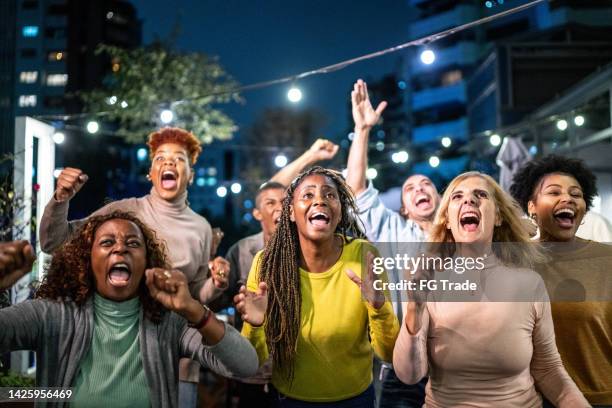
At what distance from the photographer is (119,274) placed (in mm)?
2377

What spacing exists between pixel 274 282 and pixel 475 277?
0.88 meters

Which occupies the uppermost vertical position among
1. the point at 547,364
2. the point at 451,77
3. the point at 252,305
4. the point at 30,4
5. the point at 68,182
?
the point at 30,4

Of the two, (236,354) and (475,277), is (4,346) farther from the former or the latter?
(475,277)

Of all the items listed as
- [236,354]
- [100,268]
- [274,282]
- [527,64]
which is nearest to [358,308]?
[274,282]

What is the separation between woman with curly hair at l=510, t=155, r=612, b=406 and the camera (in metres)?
2.55

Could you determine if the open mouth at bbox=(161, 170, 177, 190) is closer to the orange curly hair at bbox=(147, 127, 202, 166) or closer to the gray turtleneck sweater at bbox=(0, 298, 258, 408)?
the orange curly hair at bbox=(147, 127, 202, 166)

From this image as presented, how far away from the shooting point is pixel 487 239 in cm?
250

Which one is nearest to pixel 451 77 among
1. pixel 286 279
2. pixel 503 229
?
pixel 503 229

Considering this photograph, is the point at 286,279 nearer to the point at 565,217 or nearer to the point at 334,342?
the point at 334,342

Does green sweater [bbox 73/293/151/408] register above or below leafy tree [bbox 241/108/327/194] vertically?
below

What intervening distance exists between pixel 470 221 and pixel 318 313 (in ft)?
2.54

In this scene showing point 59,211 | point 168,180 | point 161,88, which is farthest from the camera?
point 161,88

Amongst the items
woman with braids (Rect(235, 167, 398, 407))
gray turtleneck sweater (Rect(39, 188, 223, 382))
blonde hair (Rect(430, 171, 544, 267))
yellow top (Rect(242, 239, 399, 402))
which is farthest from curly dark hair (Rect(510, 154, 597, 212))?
gray turtleneck sweater (Rect(39, 188, 223, 382))

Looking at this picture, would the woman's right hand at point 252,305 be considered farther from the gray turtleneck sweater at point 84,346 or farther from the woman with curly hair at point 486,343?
the woman with curly hair at point 486,343
